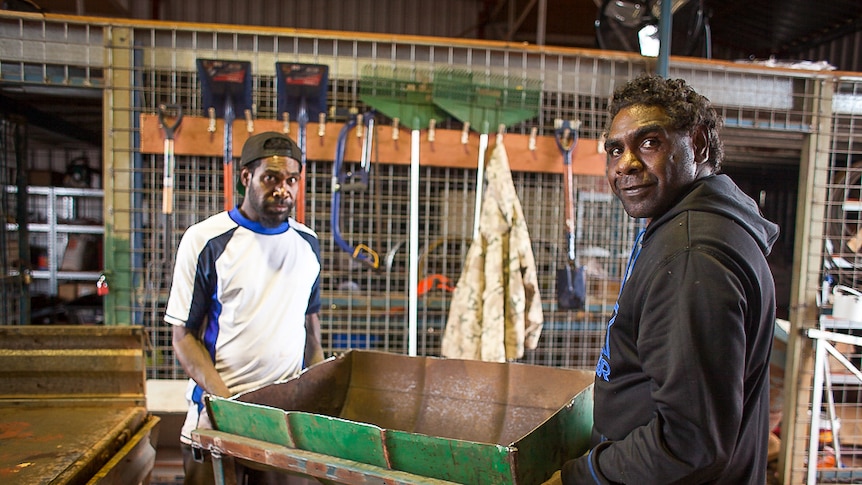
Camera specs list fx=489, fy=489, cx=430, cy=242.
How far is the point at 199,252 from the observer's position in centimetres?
169

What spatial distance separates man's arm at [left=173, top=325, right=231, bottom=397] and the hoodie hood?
1.40 meters

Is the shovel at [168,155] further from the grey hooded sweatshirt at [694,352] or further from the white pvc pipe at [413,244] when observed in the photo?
the grey hooded sweatshirt at [694,352]

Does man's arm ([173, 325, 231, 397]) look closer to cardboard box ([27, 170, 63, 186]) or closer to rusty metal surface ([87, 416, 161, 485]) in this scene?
rusty metal surface ([87, 416, 161, 485])

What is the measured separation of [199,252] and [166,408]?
51.7 inches

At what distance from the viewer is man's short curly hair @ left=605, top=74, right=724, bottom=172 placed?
1021 mm

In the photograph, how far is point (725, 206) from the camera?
3.12ft

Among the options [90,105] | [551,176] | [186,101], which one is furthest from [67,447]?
[90,105]

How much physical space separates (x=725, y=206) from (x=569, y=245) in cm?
176

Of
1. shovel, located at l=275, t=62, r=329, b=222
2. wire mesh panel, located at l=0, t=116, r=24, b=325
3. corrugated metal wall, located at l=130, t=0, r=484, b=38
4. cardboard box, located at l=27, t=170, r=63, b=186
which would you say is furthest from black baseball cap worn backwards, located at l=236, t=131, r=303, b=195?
corrugated metal wall, located at l=130, t=0, r=484, b=38

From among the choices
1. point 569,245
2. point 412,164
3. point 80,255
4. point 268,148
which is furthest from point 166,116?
point 80,255

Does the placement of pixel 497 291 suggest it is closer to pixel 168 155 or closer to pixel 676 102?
pixel 676 102

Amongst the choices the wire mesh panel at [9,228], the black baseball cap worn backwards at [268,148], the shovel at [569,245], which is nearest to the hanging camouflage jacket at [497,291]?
the shovel at [569,245]

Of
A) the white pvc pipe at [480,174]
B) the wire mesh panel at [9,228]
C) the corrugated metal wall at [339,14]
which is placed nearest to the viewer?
the white pvc pipe at [480,174]

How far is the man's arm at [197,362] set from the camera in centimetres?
160
